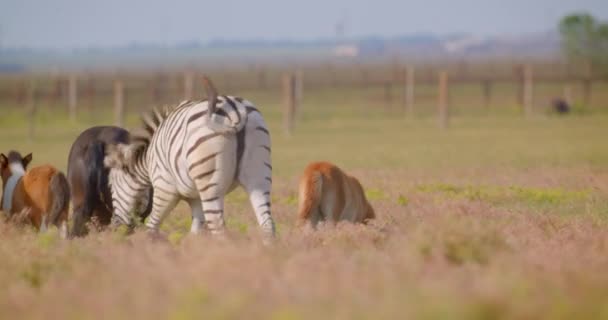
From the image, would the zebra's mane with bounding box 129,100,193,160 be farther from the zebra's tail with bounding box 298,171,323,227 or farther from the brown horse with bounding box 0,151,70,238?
the zebra's tail with bounding box 298,171,323,227

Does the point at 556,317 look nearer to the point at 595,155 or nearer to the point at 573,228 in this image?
the point at 573,228

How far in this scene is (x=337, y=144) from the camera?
118ft

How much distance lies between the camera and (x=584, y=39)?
3174 inches

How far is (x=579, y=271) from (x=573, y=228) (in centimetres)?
418

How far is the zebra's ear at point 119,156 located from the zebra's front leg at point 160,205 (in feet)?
3.02

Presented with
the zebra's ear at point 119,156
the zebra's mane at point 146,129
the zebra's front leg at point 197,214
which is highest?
the zebra's mane at point 146,129

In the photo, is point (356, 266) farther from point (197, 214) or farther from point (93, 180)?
point (93, 180)

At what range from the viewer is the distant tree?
7925cm

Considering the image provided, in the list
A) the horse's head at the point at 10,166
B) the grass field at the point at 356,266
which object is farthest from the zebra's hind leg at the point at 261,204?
the horse's head at the point at 10,166

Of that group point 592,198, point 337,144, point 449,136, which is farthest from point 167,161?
point 449,136

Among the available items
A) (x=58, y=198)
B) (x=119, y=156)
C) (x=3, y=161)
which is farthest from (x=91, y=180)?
(x=3, y=161)

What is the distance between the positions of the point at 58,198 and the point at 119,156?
84 cm

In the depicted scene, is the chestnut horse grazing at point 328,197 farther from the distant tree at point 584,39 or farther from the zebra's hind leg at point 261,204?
the distant tree at point 584,39

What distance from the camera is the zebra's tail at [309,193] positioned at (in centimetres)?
1284
